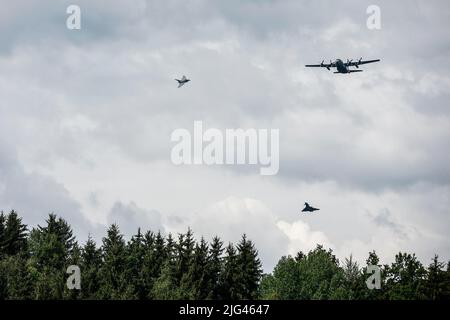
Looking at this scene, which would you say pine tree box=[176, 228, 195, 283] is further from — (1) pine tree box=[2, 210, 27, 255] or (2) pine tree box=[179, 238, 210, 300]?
(1) pine tree box=[2, 210, 27, 255]

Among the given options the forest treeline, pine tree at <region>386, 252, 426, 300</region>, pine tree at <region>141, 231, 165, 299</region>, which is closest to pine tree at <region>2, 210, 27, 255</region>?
the forest treeline

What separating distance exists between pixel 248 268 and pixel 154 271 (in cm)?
1238

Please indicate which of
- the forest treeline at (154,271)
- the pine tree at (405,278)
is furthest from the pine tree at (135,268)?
the pine tree at (405,278)

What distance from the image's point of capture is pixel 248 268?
122938mm

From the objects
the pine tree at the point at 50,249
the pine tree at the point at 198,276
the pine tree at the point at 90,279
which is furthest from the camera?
the pine tree at the point at 50,249

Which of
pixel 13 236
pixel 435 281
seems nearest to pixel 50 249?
pixel 13 236

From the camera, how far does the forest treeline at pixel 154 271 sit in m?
114

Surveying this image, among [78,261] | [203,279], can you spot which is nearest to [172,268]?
[203,279]

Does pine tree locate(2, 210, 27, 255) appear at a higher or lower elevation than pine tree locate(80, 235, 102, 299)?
higher

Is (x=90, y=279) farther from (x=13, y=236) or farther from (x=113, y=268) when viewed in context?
(x=13, y=236)

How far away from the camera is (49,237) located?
142125 mm

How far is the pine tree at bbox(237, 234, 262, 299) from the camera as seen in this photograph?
400 feet

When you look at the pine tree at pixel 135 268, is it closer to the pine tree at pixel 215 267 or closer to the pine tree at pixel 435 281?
the pine tree at pixel 215 267

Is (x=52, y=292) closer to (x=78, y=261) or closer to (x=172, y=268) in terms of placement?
(x=78, y=261)
